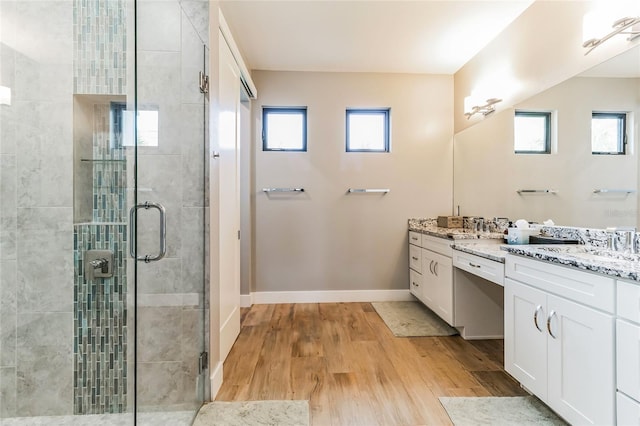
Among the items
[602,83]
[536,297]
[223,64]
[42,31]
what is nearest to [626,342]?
[536,297]

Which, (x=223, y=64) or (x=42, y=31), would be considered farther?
(x=223, y=64)

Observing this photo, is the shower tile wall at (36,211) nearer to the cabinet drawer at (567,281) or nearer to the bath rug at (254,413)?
the bath rug at (254,413)

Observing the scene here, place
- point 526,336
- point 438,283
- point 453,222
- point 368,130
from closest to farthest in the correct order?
point 526,336 → point 438,283 → point 453,222 → point 368,130

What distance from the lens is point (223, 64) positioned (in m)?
2.25

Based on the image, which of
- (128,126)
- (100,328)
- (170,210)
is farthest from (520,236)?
(100,328)

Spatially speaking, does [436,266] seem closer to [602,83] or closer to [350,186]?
[350,186]

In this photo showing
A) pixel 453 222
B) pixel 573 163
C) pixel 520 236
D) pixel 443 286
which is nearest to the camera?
pixel 573 163

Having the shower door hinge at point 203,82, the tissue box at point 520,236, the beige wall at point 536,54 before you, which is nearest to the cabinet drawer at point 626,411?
the tissue box at point 520,236

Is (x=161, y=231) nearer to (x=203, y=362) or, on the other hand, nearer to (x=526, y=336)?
(x=203, y=362)

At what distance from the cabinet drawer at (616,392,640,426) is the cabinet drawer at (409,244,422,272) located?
2103mm

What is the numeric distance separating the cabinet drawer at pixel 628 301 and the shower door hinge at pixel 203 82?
2168mm

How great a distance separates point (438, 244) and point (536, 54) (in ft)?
5.72

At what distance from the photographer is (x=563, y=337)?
1.44 metres

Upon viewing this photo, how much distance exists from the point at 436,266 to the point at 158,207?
7.92 ft
